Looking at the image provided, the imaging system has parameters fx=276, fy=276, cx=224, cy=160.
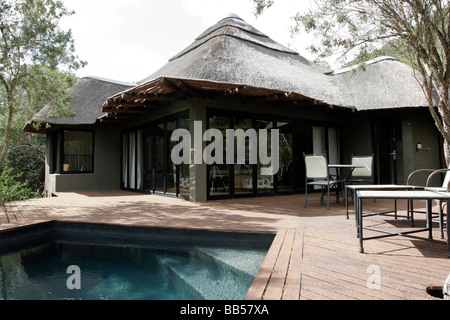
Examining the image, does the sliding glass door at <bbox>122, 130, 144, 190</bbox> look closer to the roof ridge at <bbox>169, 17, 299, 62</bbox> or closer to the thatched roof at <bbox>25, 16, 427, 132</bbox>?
the thatched roof at <bbox>25, 16, 427, 132</bbox>

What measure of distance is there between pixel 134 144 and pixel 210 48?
156 inches

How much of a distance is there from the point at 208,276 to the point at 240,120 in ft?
15.2

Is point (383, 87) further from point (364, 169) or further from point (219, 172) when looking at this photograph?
point (219, 172)

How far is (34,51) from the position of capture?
6.66 meters

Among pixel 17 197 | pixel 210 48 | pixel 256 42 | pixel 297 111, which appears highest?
pixel 256 42

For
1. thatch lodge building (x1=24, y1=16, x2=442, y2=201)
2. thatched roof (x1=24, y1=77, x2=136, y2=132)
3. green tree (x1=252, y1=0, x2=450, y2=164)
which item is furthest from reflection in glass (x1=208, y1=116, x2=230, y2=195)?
thatched roof (x1=24, y1=77, x2=136, y2=132)

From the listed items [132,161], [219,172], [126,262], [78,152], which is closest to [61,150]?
[78,152]

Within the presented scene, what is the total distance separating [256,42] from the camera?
8.47 m

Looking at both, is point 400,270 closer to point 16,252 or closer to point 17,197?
point 16,252

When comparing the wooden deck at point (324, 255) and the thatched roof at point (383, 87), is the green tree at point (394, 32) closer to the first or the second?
the thatched roof at point (383, 87)

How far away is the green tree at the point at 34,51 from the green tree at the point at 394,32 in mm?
4881

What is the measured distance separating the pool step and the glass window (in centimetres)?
749

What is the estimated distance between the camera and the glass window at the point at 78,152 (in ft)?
29.9
